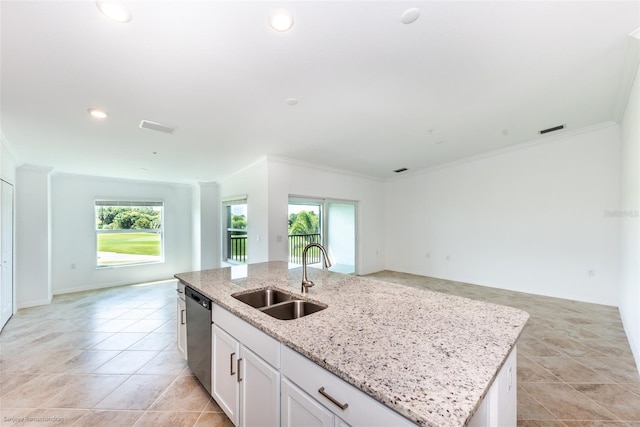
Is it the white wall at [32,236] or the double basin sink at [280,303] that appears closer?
the double basin sink at [280,303]

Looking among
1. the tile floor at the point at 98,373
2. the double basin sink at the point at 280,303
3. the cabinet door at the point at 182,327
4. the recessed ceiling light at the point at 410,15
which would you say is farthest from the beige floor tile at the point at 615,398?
the cabinet door at the point at 182,327

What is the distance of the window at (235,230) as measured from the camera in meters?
5.50

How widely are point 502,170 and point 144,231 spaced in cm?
762

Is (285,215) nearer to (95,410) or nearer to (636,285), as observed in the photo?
(95,410)

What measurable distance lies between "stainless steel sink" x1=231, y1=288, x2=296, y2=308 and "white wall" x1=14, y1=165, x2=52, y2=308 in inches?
174

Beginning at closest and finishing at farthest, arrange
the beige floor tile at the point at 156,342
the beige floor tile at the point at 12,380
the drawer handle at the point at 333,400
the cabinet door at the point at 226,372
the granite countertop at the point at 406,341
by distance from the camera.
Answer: the granite countertop at the point at 406,341 < the drawer handle at the point at 333,400 < the cabinet door at the point at 226,372 < the beige floor tile at the point at 12,380 < the beige floor tile at the point at 156,342

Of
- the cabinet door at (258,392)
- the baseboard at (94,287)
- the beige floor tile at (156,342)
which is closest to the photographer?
the cabinet door at (258,392)

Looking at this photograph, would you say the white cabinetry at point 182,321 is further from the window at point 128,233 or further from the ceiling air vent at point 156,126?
the window at point 128,233

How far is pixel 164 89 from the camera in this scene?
89.7 inches

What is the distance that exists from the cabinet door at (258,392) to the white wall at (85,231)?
549 cm

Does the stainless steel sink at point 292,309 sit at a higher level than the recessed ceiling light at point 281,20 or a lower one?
lower

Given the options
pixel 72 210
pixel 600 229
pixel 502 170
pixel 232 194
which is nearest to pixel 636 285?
pixel 600 229

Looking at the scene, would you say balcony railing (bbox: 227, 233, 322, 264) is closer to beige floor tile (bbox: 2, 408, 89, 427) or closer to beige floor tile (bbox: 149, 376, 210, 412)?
beige floor tile (bbox: 149, 376, 210, 412)

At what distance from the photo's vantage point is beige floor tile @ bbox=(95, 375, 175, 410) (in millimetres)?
1978
